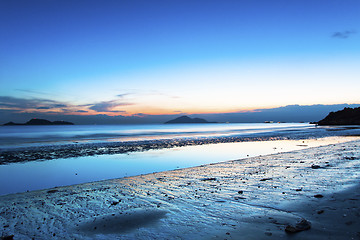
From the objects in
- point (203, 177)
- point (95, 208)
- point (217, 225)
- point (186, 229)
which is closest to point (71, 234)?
point (95, 208)

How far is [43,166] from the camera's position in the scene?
684 inches

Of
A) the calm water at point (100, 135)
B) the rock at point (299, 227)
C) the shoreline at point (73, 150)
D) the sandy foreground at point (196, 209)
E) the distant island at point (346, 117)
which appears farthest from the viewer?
the distant island at point (346, 117)

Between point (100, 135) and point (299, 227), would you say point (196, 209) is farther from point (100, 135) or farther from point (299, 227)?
point (100, 135)

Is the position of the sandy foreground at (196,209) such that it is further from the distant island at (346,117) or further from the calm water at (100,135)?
the distant island at (346,117)

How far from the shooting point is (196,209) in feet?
22.7

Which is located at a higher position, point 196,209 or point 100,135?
point 100,135

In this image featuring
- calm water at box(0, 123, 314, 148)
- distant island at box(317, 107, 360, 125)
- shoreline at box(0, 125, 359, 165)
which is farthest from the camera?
distant island at box(317, 107, 360, 125)

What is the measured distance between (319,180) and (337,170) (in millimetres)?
2588

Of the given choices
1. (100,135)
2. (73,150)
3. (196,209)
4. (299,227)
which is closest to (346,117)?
(100,135)

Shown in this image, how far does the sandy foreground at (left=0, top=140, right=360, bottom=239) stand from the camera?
17.7ft

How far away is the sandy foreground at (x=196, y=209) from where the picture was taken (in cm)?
539

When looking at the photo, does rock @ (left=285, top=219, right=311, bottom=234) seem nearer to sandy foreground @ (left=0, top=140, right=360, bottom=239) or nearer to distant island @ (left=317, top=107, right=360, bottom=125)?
sandy foreground @ (left=0, top=140, right=360, bottom=239)

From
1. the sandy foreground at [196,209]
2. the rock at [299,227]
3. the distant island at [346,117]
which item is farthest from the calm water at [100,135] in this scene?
the rock at [299,227]

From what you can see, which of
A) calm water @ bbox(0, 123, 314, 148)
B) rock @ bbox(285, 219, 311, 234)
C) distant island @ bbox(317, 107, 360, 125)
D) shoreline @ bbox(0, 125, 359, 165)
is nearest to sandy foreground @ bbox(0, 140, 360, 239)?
rock @ bbox(285, 219, 311, 234)
